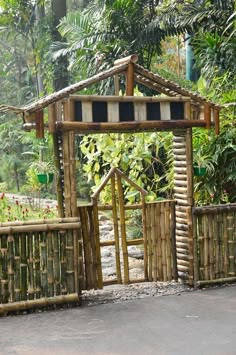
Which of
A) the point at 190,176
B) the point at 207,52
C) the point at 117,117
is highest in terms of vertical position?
the point at 207,52

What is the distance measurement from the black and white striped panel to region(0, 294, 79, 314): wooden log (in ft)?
5.43

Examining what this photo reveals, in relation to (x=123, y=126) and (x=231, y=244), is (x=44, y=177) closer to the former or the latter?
(x=123, y=126)

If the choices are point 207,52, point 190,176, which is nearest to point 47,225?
point 190,176

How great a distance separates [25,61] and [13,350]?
758 inches

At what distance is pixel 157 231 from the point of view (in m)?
5.55

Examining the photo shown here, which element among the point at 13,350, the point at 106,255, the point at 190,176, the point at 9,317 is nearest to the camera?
the point at 13,350

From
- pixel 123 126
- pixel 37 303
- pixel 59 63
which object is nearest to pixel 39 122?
pixel 123 126

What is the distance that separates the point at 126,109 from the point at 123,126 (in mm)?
178

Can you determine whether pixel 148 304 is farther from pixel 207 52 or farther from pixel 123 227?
pixel 207 52

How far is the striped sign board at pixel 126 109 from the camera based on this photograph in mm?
4891

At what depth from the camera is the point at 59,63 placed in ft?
45.4

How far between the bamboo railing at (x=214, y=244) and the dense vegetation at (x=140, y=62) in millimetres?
1145

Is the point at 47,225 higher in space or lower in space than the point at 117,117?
lower

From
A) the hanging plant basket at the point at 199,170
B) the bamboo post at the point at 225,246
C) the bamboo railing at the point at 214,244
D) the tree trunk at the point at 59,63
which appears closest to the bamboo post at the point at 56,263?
the bamboo railing at the point at 214,244
